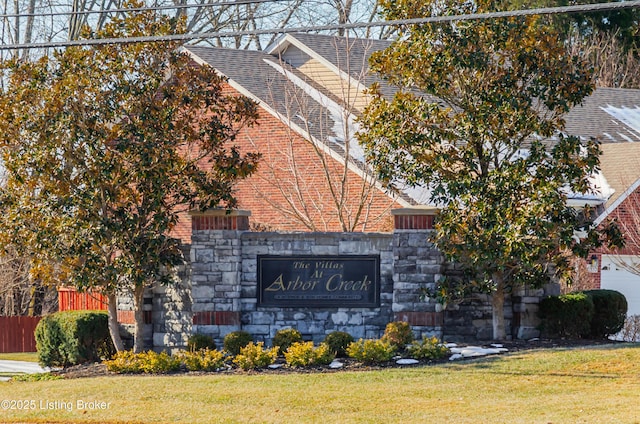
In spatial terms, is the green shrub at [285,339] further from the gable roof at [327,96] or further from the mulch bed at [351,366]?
the gable roof at [327,96]

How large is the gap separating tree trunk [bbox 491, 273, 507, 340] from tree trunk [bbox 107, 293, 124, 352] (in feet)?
22.3

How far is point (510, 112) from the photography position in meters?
18.4

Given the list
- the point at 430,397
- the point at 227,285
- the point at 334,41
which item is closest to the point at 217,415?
the point at 430,397

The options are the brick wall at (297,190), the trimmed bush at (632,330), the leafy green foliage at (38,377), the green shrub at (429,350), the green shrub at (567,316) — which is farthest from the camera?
the brick wall at (297,190)

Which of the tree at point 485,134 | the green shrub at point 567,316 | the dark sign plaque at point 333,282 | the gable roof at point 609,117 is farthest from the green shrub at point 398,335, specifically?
the gable roof at point 609,117

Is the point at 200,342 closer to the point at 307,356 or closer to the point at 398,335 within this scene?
the point at 307,356

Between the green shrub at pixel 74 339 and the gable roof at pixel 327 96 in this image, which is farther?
the gable roof at pixel 327 96

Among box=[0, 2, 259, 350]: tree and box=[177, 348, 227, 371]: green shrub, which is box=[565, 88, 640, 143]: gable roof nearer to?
box=[0, 2, 259, 350]: tree

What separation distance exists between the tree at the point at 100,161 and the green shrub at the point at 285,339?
2446 millimetres

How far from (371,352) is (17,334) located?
1780 centimetres

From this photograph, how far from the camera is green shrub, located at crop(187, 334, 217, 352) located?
59.9ft

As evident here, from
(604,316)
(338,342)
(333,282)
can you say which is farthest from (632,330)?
(338,342)

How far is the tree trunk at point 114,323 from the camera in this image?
18984mm

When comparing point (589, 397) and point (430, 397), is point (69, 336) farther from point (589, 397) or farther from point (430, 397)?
point (589, 397)
